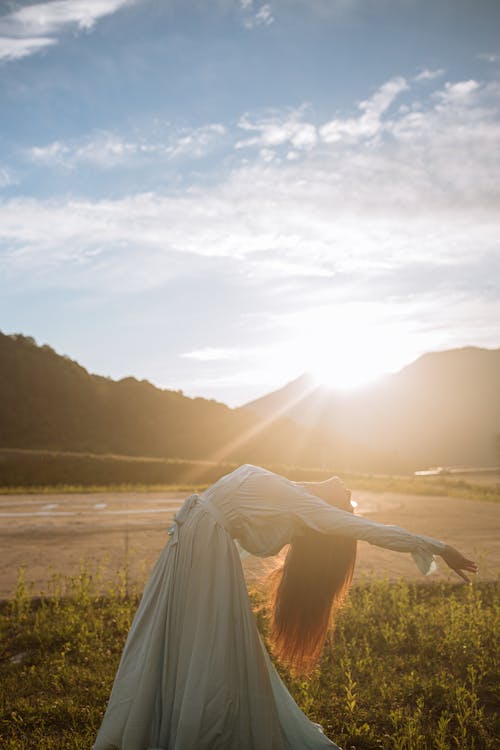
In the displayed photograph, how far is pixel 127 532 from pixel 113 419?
3814 centimetres

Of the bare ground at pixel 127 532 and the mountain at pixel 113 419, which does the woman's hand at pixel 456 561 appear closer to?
the bare ground at pixel 127 532

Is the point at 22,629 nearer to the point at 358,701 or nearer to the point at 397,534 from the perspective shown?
the point at 358,701

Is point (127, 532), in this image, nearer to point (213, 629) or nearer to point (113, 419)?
point (213, 629)

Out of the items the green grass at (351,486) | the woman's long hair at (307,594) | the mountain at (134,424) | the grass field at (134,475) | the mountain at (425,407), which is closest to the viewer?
the woman's long hair at (307,594)

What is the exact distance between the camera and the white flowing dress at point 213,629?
3.10m

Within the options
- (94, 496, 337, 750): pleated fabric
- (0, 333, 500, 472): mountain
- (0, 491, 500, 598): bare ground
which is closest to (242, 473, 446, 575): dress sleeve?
(94, 496, 337, 750): pleated fabric

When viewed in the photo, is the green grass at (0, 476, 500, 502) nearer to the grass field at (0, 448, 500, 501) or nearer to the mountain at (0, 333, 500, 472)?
the grass field at (0, 448, 500, 501)

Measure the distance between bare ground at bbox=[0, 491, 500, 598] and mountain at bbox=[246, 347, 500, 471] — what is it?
87531 millimetres

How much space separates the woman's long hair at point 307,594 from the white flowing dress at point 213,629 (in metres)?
0.36

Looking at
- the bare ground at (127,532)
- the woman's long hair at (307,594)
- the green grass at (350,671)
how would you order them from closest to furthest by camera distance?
the woman's long hair at (307,594) < the green grass at (350,671) < the bare ground at (127,532)

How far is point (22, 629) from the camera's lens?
20.2ft

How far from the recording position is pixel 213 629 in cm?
321

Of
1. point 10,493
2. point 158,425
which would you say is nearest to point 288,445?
point 158,425

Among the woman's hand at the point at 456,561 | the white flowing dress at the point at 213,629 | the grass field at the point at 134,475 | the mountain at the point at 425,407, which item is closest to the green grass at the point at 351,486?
the grass field at the point at 134,475
